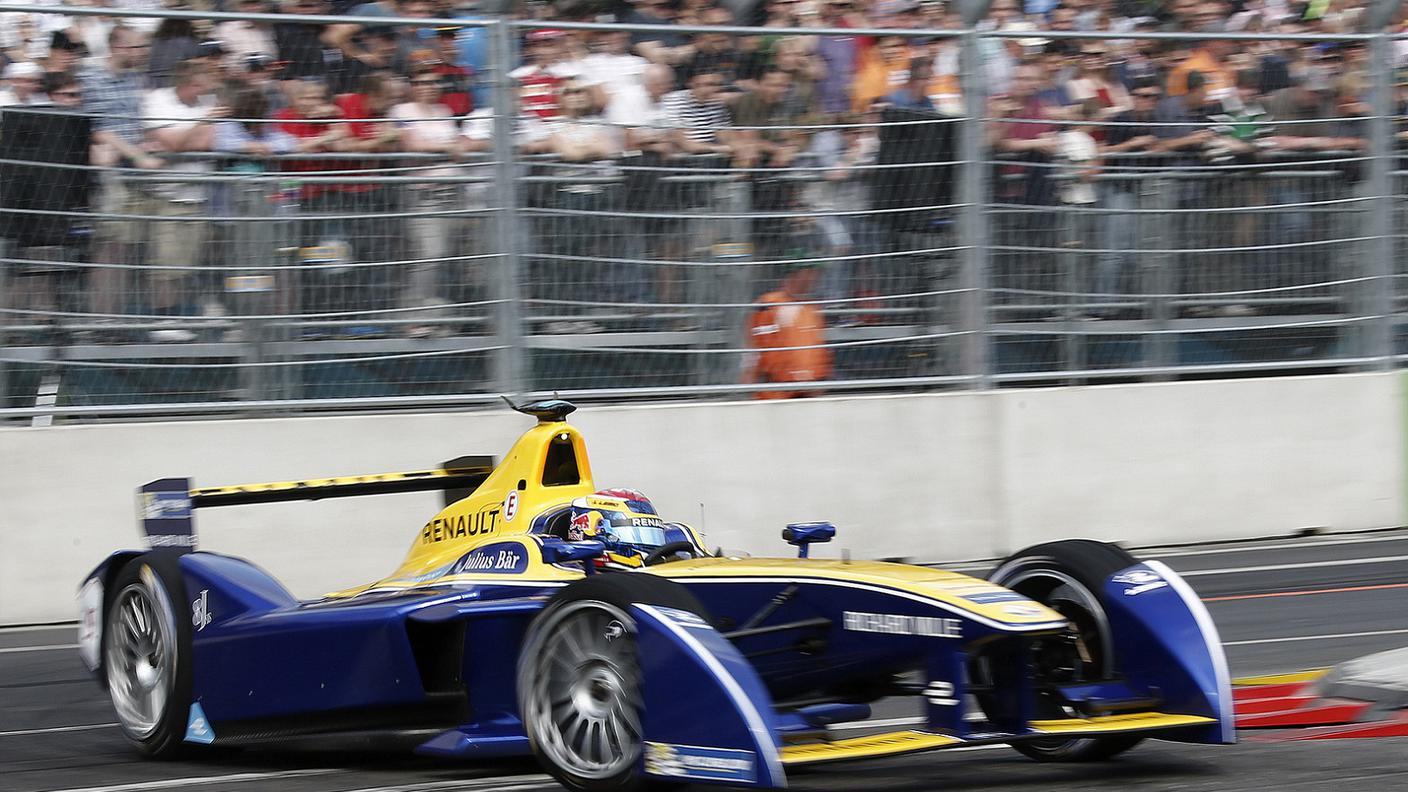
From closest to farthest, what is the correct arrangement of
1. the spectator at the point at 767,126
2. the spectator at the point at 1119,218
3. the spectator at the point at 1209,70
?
the spectator at the point at 767,126, the spectator at the point at 1119,218, the spectator at the point at 1209,70

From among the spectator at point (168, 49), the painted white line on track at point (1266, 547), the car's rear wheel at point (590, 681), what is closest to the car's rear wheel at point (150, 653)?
the car's rear wheel at point (590, 681)

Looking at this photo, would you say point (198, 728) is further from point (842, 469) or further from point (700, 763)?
point (842, 469)

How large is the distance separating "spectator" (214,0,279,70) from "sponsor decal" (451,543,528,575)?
15.9 feet

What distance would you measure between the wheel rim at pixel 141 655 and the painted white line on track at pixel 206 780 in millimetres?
551

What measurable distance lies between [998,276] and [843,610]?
21.2ft

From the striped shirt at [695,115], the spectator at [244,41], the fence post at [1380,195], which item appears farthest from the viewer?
the fence post at [1380,195]

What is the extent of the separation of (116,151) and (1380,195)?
26.8 ft

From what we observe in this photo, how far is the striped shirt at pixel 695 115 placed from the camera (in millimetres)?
10922

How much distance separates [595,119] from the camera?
1078 cm

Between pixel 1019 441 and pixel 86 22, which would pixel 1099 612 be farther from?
pixel 86 22

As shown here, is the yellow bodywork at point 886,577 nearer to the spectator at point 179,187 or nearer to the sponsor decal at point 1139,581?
the sponsor decal at point 1139,581

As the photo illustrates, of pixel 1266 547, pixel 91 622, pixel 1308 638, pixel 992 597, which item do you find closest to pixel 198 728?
pixel 91 622

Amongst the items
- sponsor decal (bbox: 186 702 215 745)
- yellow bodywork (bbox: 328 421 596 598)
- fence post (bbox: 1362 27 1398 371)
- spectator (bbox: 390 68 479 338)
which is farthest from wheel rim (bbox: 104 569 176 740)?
fence post (bbox: 1362 27 1398 371)

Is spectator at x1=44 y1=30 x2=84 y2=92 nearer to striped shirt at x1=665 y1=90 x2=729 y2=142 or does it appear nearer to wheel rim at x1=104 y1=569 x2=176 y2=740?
striped shirt at x1=665 y1=90 x2=729 y2=142
